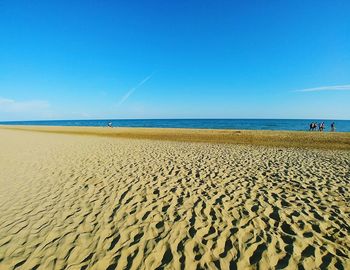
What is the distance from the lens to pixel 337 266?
3199 mm

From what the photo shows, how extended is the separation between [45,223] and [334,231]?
248 inches

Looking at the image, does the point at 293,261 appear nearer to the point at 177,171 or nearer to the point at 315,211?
the point at 315,211

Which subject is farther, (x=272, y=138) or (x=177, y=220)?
(x=272, y=138)

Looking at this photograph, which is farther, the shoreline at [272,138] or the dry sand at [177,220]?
the shoreline at [272,138]

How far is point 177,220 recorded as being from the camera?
4598mm

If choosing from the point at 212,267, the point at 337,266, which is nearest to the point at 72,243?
the point at 212,267

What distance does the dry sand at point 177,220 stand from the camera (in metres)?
3.45

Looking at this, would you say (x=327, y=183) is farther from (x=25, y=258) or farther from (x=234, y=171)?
(x=25, y=258)

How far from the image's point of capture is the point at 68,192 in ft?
21.3

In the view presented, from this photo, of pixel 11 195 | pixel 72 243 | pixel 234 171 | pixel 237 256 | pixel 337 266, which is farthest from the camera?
pixel 234 171

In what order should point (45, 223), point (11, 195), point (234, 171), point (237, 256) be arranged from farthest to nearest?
point (234, 171), point (11, 195), point (45, 223), point (237, 256)

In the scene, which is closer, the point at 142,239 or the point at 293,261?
the point at 293,261

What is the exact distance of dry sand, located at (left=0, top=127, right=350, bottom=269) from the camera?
3.45 meters

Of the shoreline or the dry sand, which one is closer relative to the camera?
the dry sand
